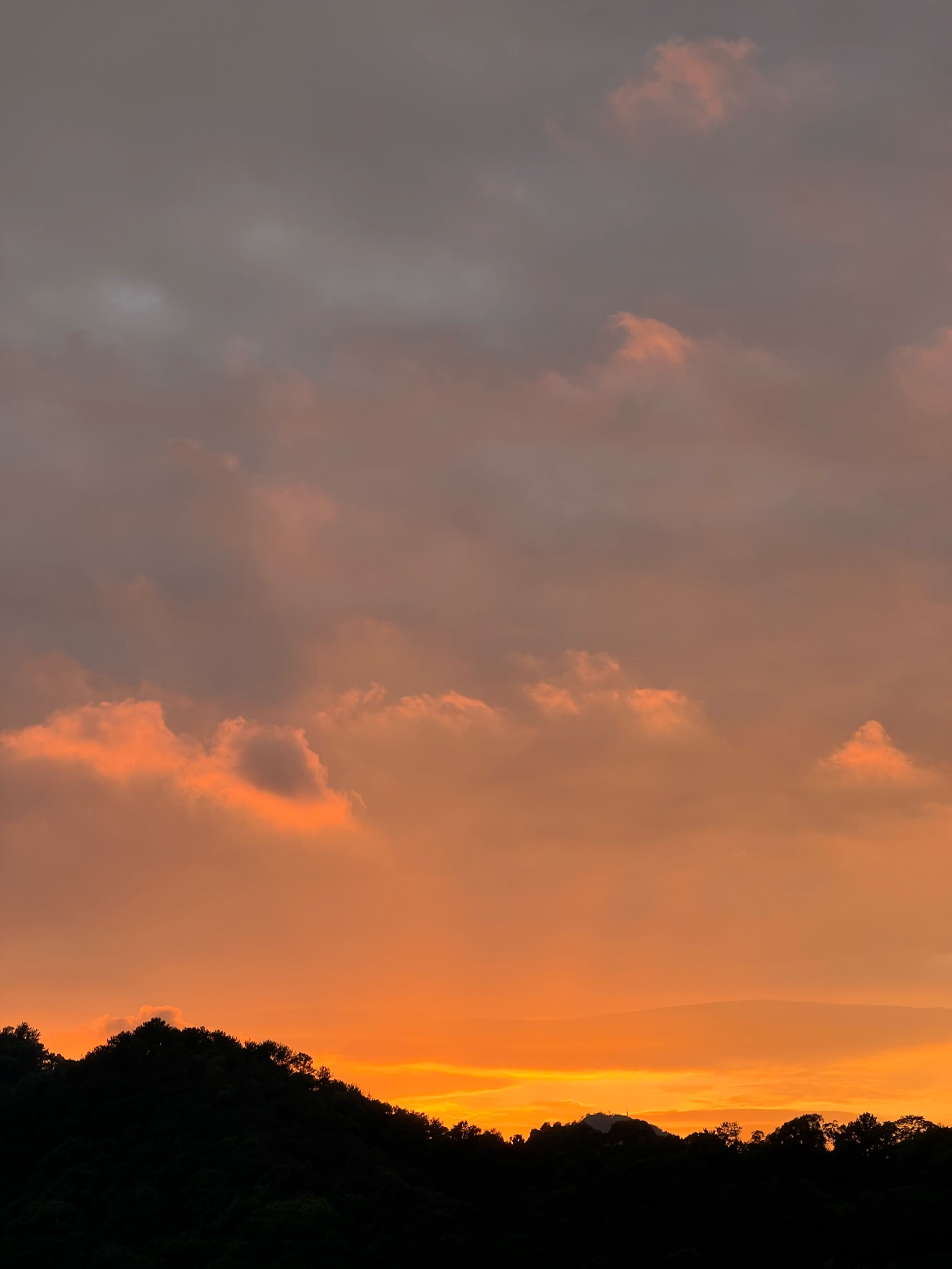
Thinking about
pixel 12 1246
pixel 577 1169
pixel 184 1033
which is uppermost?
pixel 184 1033

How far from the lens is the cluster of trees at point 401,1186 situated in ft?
276

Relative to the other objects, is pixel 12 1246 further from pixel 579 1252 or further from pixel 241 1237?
pixel 579 1252

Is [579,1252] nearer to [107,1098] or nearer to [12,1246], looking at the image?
[12,1246]

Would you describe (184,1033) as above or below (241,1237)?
above

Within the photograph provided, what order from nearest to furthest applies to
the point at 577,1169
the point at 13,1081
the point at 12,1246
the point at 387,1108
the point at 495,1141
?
the point at 12,1246 < the point at 577,1169 < the point at 495,1141 < the point at 387,1108 < the point at 13,1081

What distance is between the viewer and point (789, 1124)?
313 feet

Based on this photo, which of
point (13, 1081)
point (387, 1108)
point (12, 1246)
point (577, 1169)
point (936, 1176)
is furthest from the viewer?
point (13, 1081)

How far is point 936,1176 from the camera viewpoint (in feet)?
275

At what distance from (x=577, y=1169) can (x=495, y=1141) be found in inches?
445

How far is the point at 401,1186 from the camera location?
95.4 m

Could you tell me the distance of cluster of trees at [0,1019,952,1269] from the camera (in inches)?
3307

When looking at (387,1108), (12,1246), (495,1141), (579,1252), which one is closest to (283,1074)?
(387,1108)

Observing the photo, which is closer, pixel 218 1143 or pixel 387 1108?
pixel 218 1143

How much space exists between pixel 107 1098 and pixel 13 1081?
78.7ft
